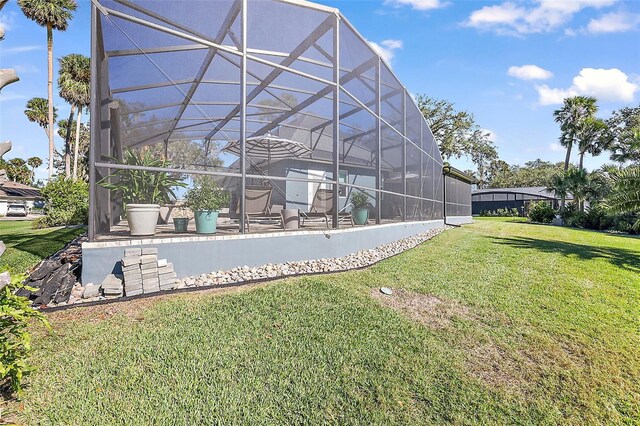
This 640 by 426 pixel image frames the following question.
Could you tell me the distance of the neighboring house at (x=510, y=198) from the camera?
36031mm

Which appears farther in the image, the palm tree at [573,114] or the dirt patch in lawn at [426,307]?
the palm tree at [573,114]

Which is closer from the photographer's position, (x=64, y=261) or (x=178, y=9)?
(x=64, y=261)

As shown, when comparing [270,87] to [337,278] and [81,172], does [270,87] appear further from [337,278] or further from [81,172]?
[81,172]

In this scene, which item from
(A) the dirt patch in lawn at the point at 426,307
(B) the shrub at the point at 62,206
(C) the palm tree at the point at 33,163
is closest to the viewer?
(A) the dirt patch in lawn at the point at 426,307

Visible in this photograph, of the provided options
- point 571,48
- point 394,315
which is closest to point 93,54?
point 394,315

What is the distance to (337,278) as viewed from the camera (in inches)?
173

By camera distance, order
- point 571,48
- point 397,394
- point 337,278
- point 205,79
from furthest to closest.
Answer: point 571,48
point 205,79
point 337,278
point 397,394

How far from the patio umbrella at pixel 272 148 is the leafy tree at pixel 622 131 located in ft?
87.8

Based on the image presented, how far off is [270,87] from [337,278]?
5241 mm

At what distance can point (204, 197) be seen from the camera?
465 cm

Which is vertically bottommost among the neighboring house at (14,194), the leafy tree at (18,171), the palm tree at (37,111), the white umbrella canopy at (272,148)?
the neighboring house at (14,194)

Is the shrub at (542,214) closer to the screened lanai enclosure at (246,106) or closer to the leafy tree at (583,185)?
the leafy tree at (583,185)

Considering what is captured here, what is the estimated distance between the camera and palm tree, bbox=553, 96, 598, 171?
27.7m

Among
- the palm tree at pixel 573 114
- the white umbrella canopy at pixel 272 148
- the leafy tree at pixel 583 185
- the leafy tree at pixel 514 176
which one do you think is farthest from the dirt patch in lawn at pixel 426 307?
the leafy tree at pixel 514 176
